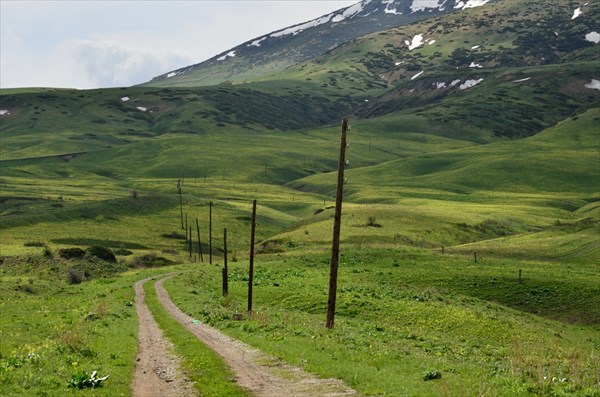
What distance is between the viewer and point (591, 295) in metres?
67.0

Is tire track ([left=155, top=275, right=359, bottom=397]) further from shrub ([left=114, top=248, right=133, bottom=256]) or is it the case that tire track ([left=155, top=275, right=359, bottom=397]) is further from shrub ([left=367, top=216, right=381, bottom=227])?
shrub ([left=367, top=216, right=381, bottom=227])

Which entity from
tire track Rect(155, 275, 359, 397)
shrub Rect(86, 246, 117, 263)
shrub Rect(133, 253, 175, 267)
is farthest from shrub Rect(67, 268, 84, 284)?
tire track Rect(155, 275, 359, 397)

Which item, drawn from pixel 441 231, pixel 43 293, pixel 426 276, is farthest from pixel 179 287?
pixel 441 231

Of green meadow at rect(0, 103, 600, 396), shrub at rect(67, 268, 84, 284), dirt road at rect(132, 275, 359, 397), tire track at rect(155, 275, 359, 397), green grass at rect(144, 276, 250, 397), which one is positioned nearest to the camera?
tire track at rect(155, 275, 359, 397)

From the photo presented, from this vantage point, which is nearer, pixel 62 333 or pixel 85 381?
pixel 85 381

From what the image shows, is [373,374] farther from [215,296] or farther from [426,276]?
[426,276]

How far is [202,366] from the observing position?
27359 mm

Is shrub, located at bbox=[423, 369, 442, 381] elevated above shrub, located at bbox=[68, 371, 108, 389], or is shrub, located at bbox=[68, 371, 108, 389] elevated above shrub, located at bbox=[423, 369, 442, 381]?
shrub, located at bbox=[423, 369, 442, 381]

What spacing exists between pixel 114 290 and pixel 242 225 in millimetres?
98256

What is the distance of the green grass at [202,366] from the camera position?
Answer: 22.8 m

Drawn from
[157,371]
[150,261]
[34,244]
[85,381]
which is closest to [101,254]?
[150,261]

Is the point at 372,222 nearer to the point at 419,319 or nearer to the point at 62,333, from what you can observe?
the point at 419,319

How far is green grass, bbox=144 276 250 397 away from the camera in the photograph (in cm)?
2278

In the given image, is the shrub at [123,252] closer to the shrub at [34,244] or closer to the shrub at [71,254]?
the shrub at [34,244]
